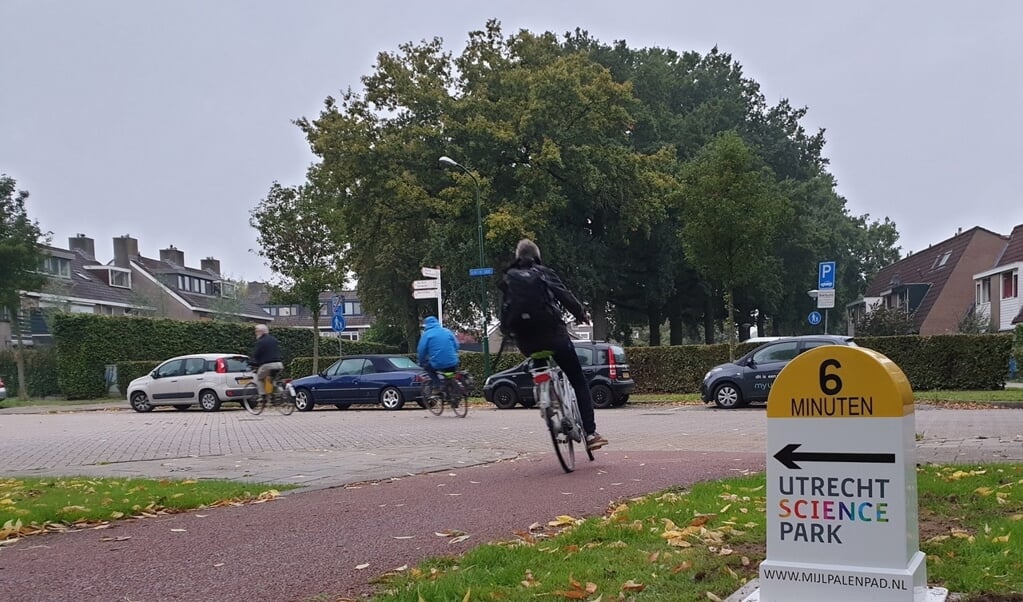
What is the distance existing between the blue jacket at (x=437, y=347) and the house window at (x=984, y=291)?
3870 centimetres

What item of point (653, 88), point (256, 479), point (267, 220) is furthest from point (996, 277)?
point (256, 479)

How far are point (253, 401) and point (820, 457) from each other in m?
19.9

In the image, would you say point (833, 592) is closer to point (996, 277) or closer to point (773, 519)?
point (773, 519)

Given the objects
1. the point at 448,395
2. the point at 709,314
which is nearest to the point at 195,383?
the point at 448,395

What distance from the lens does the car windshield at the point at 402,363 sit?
910 inches

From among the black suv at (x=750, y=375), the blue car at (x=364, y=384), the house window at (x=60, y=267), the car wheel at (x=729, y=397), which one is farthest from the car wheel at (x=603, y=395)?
the house window at (x=60, y=267)

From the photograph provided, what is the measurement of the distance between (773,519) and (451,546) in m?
2.06

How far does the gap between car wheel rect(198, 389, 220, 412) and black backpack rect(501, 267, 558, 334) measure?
1949 cm

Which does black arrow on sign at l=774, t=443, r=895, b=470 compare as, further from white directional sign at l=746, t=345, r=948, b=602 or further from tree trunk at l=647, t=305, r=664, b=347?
tree trunk at l=647, t=305, r=664, b=347

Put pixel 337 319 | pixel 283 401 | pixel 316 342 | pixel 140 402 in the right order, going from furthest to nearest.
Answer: pixel 316 342 < pixel 337 319 < pixel 140 402 < pixel 283 401

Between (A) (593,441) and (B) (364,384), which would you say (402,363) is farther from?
(A) (593,441)

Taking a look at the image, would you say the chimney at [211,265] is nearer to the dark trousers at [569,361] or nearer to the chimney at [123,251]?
the chimney at [123,251]

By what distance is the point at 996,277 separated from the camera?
4466 cm

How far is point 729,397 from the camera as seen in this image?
2000 centimetres
